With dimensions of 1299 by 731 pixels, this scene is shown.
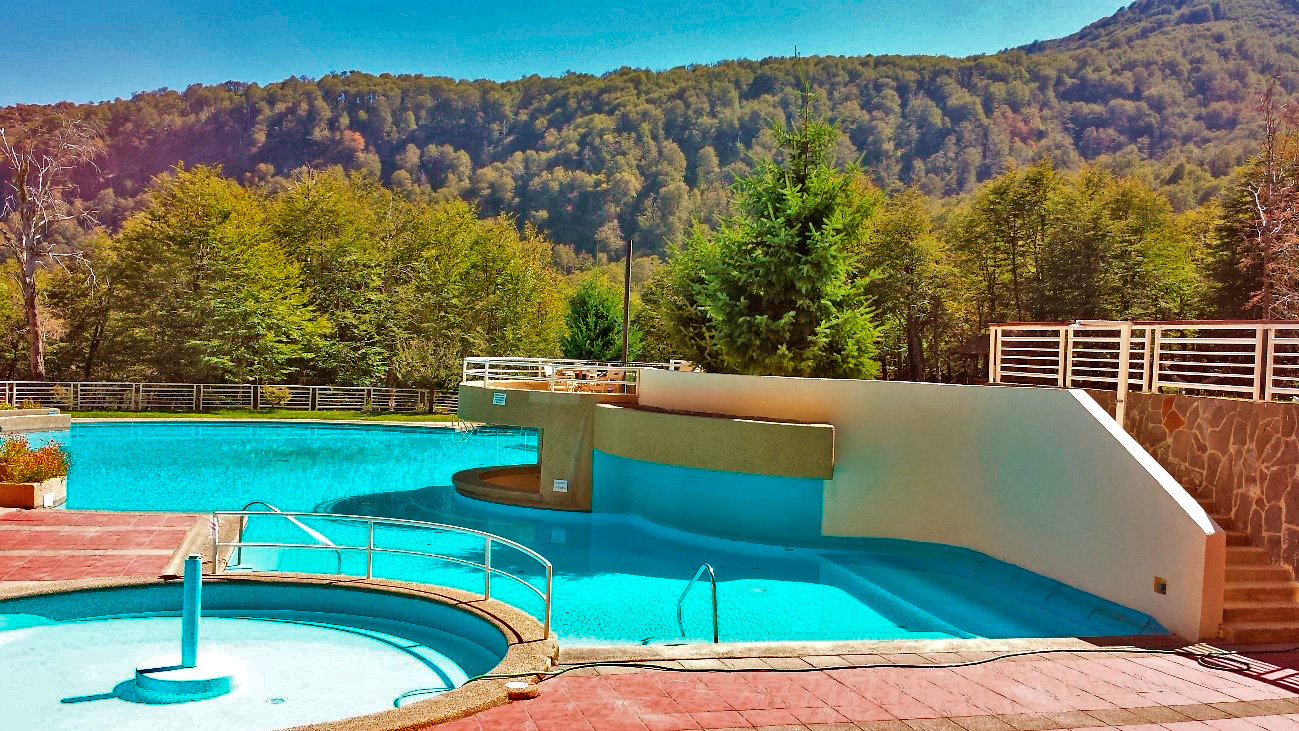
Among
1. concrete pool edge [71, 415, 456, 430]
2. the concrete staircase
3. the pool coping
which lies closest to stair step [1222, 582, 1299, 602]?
the concrete staircase

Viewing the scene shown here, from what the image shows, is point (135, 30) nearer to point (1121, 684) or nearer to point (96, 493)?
point (96, 493)

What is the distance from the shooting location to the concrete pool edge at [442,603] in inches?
237

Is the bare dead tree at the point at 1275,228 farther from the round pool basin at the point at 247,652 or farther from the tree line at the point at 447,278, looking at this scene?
the round pool basin at the point at 247,652

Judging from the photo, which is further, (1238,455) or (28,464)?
(28,464)

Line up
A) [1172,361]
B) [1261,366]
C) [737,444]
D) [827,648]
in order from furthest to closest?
[737,444], [1172,361], [1261,366], [827,648]

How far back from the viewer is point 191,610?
26.3 ft

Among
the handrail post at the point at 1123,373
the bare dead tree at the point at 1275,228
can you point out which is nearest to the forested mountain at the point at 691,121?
the bare dead tree at the point at 1275,228

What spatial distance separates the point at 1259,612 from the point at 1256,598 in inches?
10.5

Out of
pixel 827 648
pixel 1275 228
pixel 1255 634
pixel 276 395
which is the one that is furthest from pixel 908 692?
pixel 276 395

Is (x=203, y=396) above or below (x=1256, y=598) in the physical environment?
below

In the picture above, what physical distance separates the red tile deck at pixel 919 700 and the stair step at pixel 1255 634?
3.90ft

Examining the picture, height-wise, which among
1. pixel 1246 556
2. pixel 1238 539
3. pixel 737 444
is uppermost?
pixel 737 444

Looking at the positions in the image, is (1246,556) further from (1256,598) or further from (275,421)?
(275,421)

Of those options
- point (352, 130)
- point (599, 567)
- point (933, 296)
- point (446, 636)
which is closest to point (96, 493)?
point (599, 567)
